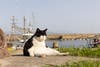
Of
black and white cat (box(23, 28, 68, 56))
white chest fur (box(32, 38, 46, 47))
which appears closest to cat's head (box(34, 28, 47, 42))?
black and white cat (box(23, 28, 68, 56))

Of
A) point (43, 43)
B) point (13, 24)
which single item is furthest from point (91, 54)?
point (13, 24)

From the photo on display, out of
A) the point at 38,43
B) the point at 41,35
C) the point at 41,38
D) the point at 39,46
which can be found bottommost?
the point at 39,46

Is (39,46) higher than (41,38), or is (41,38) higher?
(41,38)

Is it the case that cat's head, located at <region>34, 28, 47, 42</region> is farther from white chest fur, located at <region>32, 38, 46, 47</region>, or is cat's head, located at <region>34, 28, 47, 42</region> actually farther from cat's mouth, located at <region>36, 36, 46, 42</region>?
white chest fur, located at <region>32, 38, 46, 47</region>

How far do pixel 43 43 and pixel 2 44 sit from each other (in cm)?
163

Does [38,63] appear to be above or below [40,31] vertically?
below

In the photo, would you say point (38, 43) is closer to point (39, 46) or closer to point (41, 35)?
point (39, 46)

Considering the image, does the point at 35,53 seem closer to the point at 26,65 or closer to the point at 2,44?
the point at 2,44

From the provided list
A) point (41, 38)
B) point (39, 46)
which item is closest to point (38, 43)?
point (39, 46)

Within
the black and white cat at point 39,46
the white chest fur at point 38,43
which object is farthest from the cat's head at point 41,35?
the white chest fur at point 38,43

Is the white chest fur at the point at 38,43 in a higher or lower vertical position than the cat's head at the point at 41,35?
lower

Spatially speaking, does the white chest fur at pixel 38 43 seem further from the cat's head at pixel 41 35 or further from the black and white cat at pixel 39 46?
the cat's head at pixel 41 35

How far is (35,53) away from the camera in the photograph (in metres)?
12.4

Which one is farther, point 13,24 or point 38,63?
point 13,24
